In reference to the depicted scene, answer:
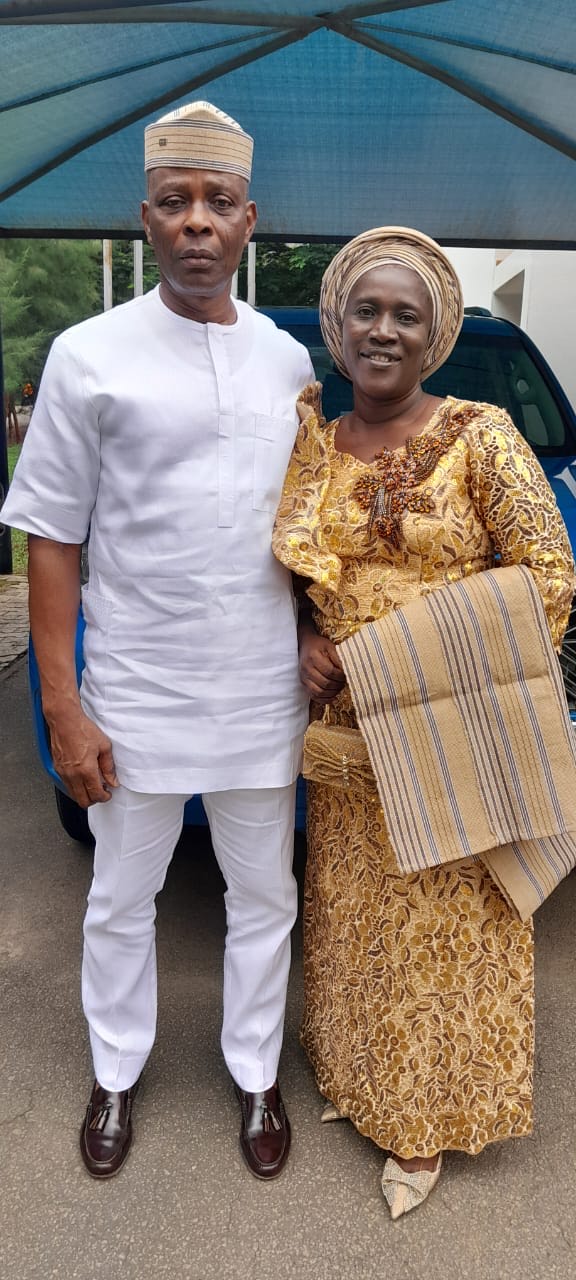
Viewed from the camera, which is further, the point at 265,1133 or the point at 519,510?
the point at 265,1133

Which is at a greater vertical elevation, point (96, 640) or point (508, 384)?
point (508, 384)

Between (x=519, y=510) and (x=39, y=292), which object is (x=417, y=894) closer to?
(x=519, y=510)

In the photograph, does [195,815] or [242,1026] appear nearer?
[242,1026]

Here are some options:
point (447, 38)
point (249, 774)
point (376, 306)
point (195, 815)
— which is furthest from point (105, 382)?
point (447, 38)

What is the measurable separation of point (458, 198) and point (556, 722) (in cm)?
336

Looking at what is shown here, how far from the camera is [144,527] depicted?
1785mm

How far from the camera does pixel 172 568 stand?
5.86ft

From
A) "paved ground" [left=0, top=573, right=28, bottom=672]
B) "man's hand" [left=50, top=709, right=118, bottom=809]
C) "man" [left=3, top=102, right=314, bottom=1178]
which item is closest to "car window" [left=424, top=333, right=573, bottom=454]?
"man" [left=3, top=102, right=314, bottom=1178]

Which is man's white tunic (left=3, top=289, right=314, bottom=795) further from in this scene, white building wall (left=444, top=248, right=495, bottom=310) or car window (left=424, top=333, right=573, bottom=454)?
white building wall (left=444, top=248, right=495, bottom=310)

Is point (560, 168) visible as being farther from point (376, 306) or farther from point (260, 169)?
point (376, 306)

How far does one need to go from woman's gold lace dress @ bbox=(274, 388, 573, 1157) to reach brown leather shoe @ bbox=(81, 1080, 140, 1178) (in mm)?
452

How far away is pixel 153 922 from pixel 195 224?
140 centimetres

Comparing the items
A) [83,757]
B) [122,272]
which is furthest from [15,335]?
[83,757]

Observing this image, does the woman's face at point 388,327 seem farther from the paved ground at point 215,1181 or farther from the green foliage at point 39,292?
the green foliage at point 39,292
